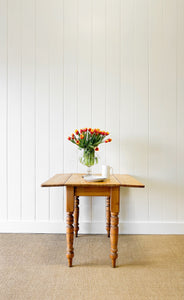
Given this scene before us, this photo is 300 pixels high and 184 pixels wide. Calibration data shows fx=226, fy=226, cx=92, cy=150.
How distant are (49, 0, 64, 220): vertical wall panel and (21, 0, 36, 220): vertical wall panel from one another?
0.19 metres

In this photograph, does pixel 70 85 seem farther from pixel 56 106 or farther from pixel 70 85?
pixel 56 106

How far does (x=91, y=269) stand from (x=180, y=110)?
1733mm

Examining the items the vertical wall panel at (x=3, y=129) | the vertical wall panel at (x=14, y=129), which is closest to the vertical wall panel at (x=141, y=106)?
the vertical wall panel at (x=14, y=129)

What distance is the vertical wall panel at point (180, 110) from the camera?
2.34 meters

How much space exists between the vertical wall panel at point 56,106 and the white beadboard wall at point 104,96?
1cm

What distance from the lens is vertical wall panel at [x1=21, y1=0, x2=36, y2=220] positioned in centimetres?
238

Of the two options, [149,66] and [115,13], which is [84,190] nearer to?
A: [149,66]

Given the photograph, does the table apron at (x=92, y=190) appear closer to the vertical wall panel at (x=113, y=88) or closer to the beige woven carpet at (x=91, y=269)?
the beige woven carpet at (x=91, y=269)

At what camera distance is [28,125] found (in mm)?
2389

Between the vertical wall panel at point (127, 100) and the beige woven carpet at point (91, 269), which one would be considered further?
the vertical wall panel at point (127, 100)

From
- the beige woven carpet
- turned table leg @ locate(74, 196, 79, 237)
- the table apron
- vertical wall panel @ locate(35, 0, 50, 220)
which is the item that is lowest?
the beige woven carpet

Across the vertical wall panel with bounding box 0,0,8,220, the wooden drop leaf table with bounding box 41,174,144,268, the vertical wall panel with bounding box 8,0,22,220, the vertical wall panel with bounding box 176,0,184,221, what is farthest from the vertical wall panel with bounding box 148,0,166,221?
the vertical wall panel with bounding box 0,0,8,220

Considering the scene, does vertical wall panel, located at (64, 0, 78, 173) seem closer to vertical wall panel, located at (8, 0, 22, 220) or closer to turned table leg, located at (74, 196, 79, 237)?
turned table leg, located at (74, 196, 79, 237)

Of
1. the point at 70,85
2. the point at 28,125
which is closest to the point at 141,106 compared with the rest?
the point at 70,85
